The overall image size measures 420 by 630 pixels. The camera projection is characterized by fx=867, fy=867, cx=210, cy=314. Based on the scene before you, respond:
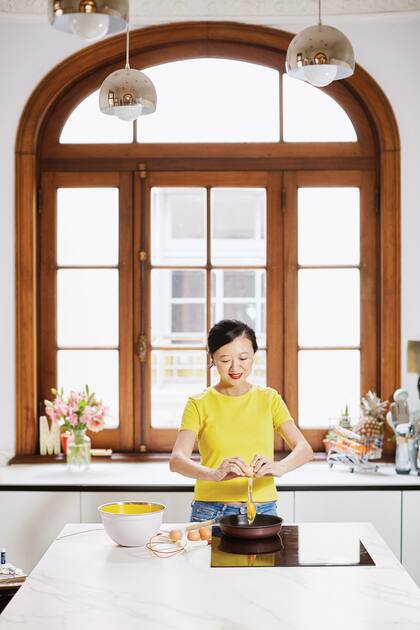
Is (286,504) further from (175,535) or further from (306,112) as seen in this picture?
(306,112)

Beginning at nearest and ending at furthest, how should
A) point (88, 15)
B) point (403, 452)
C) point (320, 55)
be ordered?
1. point (88, 15)
2. point (320, 55)
3. point (403, 452)

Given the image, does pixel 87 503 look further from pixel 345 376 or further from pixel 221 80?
pixel 221 80

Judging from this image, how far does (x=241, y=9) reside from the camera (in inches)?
166

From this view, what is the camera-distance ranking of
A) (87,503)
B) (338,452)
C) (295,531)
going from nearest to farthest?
1. (295,531)
2. (87,503)
3. (338,452)

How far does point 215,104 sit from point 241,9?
18.7 inches

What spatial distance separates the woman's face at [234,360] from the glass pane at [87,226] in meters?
1.48

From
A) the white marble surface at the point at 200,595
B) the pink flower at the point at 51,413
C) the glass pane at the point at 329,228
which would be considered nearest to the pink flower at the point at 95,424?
the pink flower at the point at 51,413

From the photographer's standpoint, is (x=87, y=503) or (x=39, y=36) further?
(x=39, y=36)

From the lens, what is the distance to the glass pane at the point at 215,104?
440 centimetres

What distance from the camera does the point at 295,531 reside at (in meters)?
2.77

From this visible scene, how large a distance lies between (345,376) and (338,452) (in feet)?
1.54

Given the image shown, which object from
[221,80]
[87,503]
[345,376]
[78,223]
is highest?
[221,80]

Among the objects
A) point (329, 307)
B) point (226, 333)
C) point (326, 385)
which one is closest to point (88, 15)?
point (226, 333)

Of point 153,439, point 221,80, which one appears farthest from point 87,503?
point 221,80
